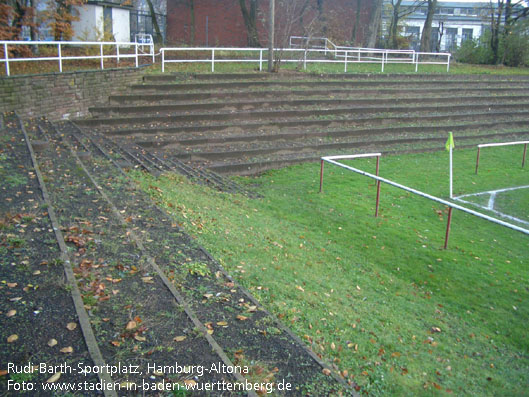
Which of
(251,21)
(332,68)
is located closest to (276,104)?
(332,68)

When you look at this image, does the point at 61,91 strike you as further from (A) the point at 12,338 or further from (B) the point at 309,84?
(A) the point at 12,338

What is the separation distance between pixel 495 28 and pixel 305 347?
37.2 m

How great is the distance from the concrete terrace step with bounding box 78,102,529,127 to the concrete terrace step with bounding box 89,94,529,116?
0.46 m

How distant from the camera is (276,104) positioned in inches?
733

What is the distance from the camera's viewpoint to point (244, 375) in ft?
14.0

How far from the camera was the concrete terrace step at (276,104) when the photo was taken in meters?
15.8

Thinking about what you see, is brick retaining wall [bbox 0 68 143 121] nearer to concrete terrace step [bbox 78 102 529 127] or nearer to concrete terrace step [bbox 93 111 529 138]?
concrete terrace step [bbox 78 102 529 127]

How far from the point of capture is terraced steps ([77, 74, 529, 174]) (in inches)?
592

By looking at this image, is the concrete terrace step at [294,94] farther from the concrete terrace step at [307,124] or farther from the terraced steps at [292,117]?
the concrete terrace step at [307,124]

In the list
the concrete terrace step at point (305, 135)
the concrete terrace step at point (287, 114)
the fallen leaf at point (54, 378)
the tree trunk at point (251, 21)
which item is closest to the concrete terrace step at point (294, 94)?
the concrete terrace step at point (287, 114)

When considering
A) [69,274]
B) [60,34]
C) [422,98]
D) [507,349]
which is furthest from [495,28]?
[69,274]

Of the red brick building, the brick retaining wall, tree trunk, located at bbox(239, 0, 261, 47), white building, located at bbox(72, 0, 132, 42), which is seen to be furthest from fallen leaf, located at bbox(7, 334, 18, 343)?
the red brick building

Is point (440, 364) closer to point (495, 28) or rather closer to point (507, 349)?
point (507, 349)

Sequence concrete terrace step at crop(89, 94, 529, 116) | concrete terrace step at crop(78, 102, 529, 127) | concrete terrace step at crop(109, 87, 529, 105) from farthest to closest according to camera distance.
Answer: concrete terrace step at crop(109, 87, 529, 105) → concrete terrace step at crop(89, 94, 529, 116) → concrete terrace step at crop(78, 102, 529, 127)
